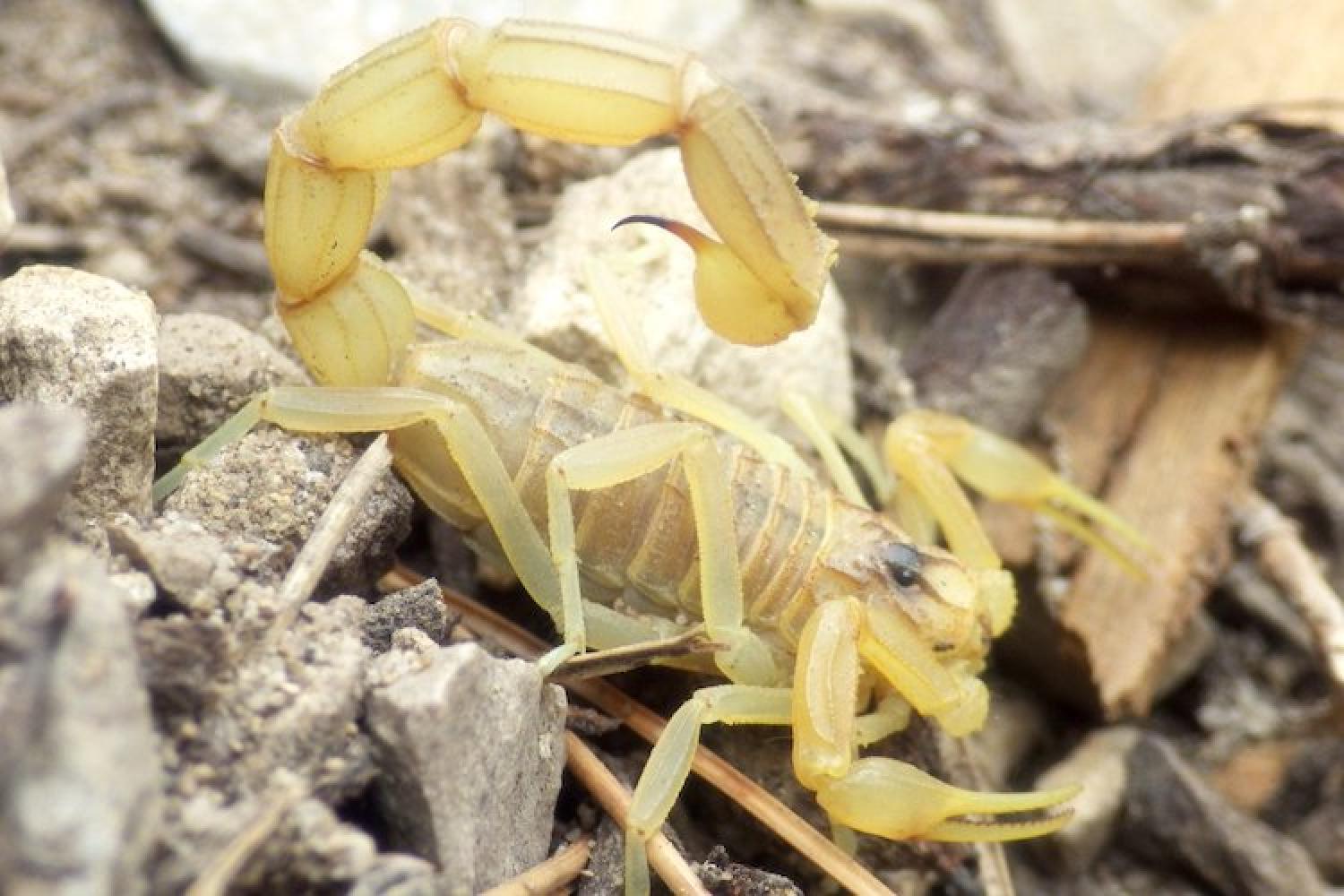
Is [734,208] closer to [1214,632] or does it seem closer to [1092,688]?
[1092,688]

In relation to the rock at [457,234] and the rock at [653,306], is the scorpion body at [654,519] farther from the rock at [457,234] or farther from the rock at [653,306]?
the rock at [457,234]

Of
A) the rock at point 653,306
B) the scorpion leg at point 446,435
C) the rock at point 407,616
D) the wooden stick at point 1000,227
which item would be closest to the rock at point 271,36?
the rock at point 653,306

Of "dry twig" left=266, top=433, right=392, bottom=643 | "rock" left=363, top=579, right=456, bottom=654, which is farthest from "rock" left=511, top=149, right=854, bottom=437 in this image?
"rock" left=363, top=579, right=456, bottom=654

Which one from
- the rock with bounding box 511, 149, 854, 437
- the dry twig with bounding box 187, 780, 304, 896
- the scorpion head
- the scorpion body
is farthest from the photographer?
the rock with bounding box 511, 149, 854, 437

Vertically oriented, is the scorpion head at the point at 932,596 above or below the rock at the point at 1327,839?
above

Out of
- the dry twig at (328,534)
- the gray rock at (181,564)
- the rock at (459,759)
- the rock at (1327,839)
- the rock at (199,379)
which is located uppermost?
the gray rock at (181,564)

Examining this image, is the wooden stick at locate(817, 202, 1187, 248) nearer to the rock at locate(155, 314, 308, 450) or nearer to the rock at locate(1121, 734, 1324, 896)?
the rock at locate(1121, 734, 1324, 896)

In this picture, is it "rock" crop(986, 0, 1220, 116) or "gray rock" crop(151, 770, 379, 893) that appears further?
"rock" crop(986, 0, 1220, 116)
